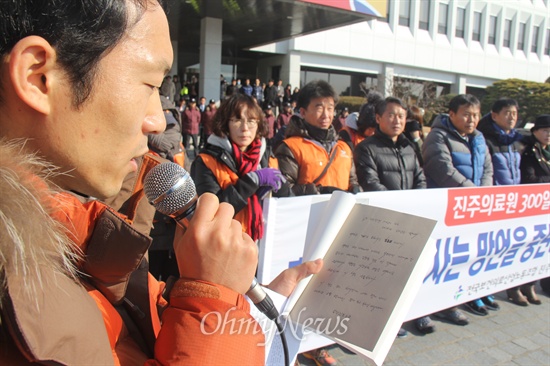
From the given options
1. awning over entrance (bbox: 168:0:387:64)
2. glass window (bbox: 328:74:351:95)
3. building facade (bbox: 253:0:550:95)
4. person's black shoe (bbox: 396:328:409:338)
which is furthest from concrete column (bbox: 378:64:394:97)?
person's black shoe (bbox: 396:328:409:338)

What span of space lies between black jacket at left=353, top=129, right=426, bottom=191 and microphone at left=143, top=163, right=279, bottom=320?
311 centimetres

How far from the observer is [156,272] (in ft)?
11.7

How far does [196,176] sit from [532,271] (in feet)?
12.9

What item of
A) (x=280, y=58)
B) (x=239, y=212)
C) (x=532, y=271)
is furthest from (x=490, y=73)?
(x=239, y=212)

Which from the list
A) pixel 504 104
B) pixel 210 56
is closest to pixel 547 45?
pixel 210 56

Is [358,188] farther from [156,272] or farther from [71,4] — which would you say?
[71,4]

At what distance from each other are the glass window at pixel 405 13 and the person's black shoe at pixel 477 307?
104 ft

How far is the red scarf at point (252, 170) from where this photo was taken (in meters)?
3.21

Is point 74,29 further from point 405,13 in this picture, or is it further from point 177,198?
point 405,13

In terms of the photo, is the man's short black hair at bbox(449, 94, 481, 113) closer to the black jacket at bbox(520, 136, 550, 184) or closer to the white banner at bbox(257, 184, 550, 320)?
the white banner at bbox(257, 184, 550, 320)

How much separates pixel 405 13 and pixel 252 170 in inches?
1306

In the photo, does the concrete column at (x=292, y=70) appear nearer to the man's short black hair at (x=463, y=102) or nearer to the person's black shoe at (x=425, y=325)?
the man's short black hair at (x=463, y=102)

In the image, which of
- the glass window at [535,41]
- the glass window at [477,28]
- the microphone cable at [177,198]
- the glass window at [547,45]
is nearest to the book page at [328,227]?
the microphone cable at [177,198]

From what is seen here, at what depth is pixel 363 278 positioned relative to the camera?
1.47 metres
